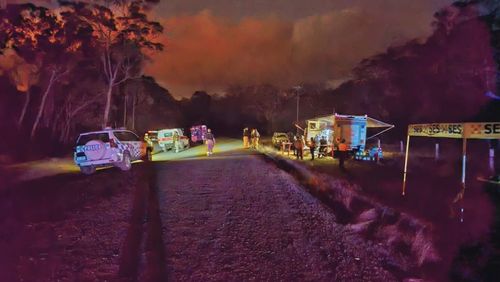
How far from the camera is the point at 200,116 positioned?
91.9 metres

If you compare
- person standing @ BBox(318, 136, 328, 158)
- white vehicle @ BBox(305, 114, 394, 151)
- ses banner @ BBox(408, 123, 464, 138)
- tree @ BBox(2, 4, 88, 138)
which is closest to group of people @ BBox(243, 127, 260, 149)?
white vehicle @ BBox(305, 114, 394, 151)

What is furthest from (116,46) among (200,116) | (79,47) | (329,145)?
(200,116)

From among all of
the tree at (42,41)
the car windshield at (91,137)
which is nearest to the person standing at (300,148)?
the car windshield at (91,137)

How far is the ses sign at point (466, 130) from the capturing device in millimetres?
7522

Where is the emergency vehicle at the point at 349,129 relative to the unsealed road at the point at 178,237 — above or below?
above

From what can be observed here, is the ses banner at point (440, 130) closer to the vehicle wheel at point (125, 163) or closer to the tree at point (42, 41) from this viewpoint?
the vehicle wheel at point (125, 163)

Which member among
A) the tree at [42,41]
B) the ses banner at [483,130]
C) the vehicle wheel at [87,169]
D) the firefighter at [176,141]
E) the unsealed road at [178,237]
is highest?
the tree at [42,41]

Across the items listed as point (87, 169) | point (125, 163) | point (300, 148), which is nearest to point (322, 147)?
point (300, 148)

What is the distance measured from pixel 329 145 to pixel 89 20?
2171cm

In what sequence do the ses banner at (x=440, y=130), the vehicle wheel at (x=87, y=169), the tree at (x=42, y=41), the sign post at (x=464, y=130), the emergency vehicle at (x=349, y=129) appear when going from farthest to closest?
the tree at (x=42, y=41), the emergency vehicle at (x=349, y=129), the vehicle wheel at (x=87, y=169), the ses banner at (x=440, y=130), the sign post at (x=464, y=130)

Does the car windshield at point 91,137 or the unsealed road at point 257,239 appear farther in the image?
the car windshield at point 91,137

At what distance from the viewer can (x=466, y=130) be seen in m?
8.10

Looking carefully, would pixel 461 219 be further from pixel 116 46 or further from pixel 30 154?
pixel 116 46

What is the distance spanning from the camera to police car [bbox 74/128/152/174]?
50.8ft
